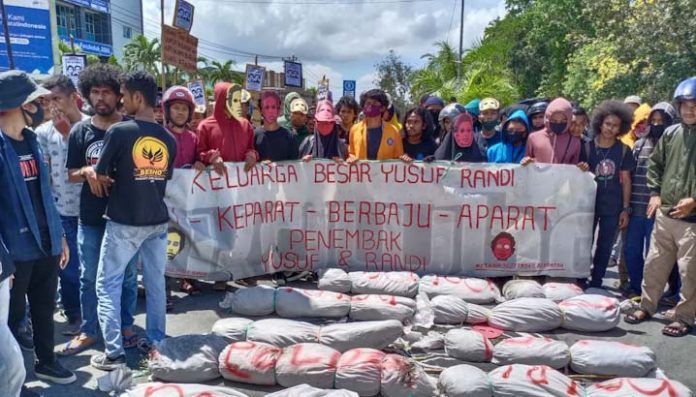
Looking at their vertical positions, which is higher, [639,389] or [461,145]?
[461,145]

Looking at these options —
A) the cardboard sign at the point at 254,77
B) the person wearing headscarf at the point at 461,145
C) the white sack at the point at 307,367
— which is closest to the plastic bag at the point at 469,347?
the white sack at the point at 307,367

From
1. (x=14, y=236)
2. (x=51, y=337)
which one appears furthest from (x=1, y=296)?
(x=51, y=337)

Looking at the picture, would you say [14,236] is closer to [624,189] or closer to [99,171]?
[99,171]

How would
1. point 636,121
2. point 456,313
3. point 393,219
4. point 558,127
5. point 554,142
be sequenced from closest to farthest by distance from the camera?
point 456,313
point 558,127
point 554,142
point 393,219
point 636,121

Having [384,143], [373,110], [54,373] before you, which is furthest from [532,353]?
[54,373]

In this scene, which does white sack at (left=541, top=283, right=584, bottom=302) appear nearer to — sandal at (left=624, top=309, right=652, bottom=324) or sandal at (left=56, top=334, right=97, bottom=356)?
sandal at (left=624, top=309, right=652, bottom=324)

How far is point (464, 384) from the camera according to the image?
3.14 meters

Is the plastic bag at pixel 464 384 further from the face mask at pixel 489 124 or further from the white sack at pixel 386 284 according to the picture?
the face mask at pixel 489 124

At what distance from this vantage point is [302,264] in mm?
5660

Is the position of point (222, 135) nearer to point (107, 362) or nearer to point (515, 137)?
point (107, 362)

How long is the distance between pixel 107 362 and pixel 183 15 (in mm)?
7579

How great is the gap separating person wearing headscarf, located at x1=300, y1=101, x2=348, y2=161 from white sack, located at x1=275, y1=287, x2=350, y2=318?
5.59 ft

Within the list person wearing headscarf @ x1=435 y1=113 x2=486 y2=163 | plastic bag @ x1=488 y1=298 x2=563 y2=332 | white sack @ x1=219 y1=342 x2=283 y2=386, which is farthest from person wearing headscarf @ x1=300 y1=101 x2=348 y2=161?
white sack @ x1=219 y1=342 x2=283 y2=386

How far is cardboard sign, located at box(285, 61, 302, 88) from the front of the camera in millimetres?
16345
